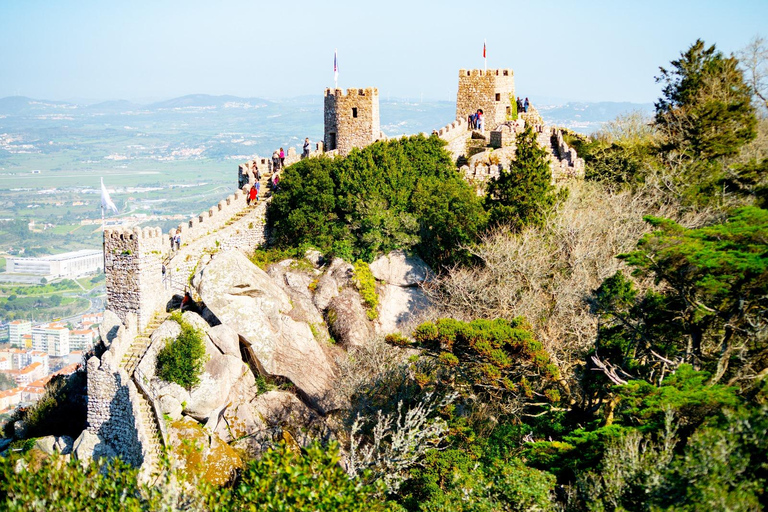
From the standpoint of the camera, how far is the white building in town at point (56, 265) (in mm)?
106062

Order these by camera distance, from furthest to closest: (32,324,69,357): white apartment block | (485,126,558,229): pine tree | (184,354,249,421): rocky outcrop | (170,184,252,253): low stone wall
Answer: (32,324,69,357): white apartment block < (485,126,558,229): pine tree < (170,184,252,253): low stone wall < (184,354,249,421): rocky outcrop

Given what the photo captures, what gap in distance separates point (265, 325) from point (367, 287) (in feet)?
15.4

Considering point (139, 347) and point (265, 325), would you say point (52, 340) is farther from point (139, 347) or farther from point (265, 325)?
point (265, 325)

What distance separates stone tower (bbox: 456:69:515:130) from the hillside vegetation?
4.57 m

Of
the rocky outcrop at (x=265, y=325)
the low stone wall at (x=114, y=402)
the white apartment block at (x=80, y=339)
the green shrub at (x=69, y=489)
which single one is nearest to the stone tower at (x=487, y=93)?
the rocky outcrop at (x=265, y=325)

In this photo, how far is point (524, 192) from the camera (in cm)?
2762

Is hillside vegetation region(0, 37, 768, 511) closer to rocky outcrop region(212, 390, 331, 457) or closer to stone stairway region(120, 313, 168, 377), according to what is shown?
rocky outcrop region(212, 390, 331, 457)

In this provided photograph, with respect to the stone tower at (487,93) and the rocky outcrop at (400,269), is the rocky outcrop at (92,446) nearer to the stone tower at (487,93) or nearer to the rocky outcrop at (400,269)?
the rocky outcrop at (400,269)

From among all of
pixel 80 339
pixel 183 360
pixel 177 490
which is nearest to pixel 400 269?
pixel 183 360

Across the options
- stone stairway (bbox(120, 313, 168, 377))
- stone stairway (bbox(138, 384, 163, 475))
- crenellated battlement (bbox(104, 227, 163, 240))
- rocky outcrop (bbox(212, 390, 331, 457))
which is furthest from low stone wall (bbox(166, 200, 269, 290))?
rocky outcrop (bbox(212, 390, 331, 457))

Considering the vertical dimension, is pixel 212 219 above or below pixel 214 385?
above

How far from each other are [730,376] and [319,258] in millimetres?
16425

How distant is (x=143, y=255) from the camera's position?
76.8 feet

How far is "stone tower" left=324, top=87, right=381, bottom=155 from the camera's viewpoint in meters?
32.0
